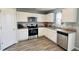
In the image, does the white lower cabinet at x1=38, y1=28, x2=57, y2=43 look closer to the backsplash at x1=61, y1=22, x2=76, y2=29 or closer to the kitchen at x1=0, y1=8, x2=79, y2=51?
the kitchen at x1=0, y1=8, x2=79, y2=51

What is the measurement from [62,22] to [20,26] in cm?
99

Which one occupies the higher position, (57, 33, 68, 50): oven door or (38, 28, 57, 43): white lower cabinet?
(38, 28, 57, 43): white lower cabinet

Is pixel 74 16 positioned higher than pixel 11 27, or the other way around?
pixel 74 16

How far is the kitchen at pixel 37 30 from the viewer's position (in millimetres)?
A: 1155

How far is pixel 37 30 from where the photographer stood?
4.50 ft

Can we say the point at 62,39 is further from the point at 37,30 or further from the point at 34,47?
the point at 34,47

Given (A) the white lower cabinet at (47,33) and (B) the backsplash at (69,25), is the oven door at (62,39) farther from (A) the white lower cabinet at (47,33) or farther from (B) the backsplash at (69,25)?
(B) the backsplash at (69,25)

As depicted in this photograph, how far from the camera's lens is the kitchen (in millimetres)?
1155

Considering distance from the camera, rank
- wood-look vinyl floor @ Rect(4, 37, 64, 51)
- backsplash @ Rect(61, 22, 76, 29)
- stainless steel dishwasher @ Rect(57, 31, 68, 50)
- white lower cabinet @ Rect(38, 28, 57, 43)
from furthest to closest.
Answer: backsplash @ Rect(61, 22, 76, 29) → stainless steel dishwasher @ Rect(57, 31, 68, 50) → white lower cabinet @ Rect(38, 28, 57, 43) → wood-look vinyl floor @ Rect(4, 37, 64, 51)

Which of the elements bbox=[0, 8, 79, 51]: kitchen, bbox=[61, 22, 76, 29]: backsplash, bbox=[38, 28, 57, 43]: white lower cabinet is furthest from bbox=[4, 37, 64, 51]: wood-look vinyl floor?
bbox=[61, 22, 76, 29]: backsplash

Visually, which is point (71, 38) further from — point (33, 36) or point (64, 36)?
point (33, 36)

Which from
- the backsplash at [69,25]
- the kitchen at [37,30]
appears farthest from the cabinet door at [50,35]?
the backsplash at [69,25]
